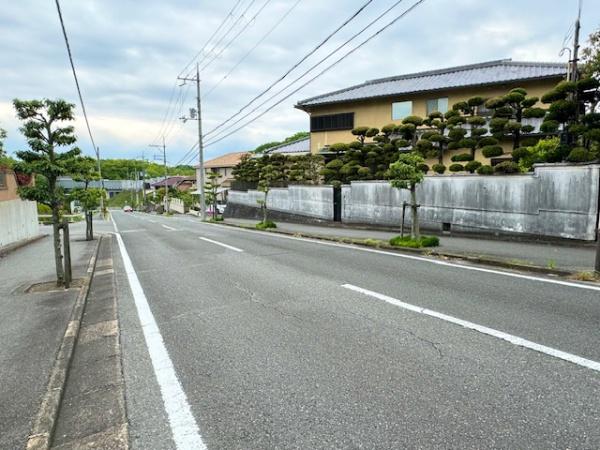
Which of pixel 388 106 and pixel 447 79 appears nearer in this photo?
pixel 447 79

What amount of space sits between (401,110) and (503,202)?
14.6 metres

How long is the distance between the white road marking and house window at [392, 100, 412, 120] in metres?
22.4

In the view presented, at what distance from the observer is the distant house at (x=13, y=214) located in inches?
538

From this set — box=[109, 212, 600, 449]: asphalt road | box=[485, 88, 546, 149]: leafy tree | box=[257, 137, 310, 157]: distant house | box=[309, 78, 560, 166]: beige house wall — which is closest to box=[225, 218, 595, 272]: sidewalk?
box=[109, 212, 600, 449]: asphalt road

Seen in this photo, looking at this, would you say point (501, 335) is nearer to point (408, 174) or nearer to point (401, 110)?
point (408, 174)

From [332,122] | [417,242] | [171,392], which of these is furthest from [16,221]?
[332,122]

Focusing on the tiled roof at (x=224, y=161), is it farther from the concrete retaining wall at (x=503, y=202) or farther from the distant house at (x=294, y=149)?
the concrete retaining wall at (x=503, y=202)

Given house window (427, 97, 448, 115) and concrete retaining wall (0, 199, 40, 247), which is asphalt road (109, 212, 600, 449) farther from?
house window (427, 97, 448, 115)

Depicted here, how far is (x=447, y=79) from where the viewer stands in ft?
78.0

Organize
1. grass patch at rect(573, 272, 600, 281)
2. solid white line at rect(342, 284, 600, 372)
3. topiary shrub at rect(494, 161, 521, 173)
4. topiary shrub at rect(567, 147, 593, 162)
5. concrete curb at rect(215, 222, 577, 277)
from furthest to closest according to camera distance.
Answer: topiary shrub at rect(494, 161, 521, 173) < topiary shrub at rect(567, 147, 593, 162) < concrete curb at rect(215, 222, 577, 277) < grass patch at rect(573, 272, 600, 281) < solid white line at rect(342, 284, 600, 372)

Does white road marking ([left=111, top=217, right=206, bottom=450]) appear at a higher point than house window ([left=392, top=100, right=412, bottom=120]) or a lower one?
lower

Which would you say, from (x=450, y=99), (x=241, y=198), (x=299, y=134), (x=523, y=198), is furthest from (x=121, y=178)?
(x=523, y=198)

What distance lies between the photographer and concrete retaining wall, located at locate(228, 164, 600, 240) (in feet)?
31.6

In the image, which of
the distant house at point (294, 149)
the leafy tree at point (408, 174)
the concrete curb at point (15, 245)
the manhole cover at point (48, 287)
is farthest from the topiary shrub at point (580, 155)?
the distant house at point (294, 149)
